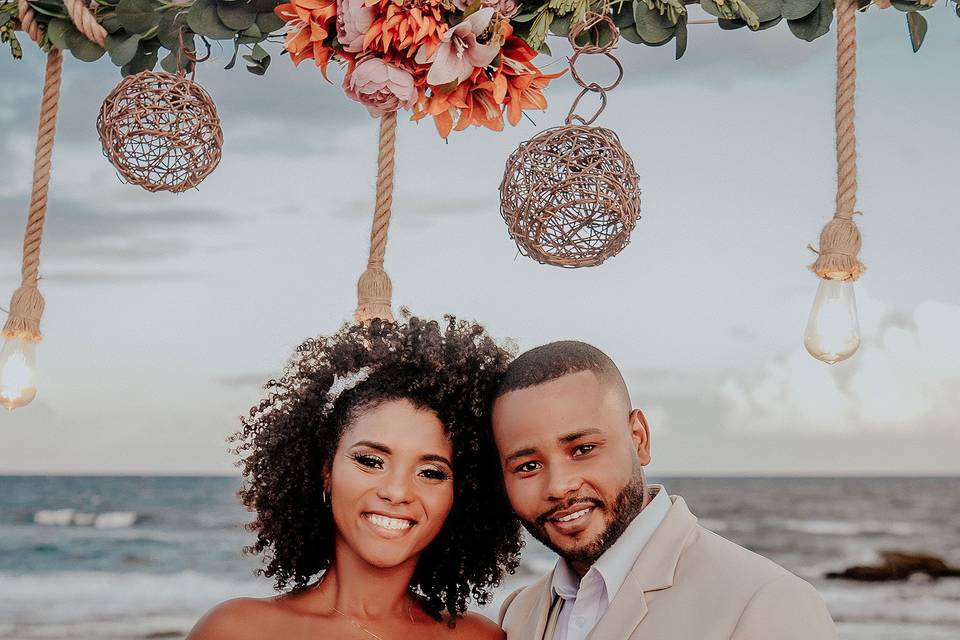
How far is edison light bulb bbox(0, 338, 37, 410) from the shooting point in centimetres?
285

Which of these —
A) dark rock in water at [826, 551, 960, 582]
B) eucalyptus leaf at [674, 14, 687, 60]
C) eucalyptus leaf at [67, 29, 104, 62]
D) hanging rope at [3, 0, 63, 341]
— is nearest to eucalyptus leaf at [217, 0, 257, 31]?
eucalyptus leaf at [67, 29, 104, 62]

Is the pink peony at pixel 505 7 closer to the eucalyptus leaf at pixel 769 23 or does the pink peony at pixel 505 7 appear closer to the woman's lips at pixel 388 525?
the eucalyptus leaf at pixel 769 23

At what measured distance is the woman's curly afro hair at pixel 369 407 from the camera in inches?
115

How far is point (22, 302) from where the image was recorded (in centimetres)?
290

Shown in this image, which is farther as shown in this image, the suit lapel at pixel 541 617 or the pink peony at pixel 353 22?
the suit lapel at pixel 541 617

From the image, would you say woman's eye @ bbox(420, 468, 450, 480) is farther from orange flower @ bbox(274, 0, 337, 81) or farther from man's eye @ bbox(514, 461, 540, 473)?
orange flower @ bbox(274, 0, 337, 81)

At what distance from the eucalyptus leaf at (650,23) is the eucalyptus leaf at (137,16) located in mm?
1162

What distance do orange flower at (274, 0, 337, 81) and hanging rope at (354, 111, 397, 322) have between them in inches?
9.7

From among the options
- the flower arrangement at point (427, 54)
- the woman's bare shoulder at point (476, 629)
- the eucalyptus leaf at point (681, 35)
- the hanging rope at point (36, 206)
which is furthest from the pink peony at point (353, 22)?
the woman's bare shoulder at point (476, 629)

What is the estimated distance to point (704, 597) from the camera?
2.38 m

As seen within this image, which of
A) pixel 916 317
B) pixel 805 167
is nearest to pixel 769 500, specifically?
pixel 916 317

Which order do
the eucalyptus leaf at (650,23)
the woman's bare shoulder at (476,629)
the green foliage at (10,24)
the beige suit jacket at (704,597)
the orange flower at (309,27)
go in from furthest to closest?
the woman's bare shoulder at (476,629) → the green foliage at (10,24) → the eucalyptus leaf at (650,23) → the orange flower at (309,27) → the beige suit jacket at (704,597)

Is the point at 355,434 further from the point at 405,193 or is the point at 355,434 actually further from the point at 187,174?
the point at 405,193

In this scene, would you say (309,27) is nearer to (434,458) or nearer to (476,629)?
(434,458)
